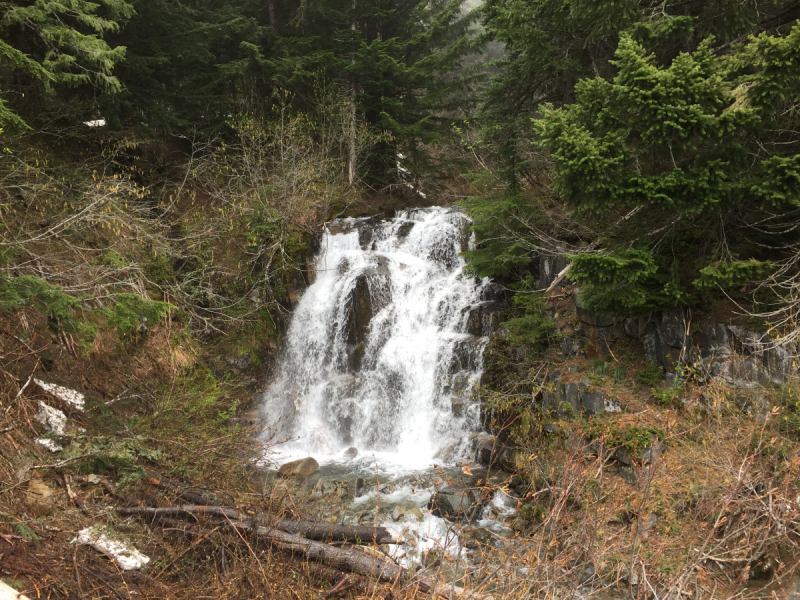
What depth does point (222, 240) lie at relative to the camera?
12867mm

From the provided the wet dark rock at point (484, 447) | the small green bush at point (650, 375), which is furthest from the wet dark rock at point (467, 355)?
the small green bush at point (650, 375)

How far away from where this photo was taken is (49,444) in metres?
4.65

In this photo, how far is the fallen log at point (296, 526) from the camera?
423 cm

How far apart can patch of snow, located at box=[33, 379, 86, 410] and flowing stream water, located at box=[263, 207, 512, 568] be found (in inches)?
143

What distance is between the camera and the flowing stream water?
9781 mm

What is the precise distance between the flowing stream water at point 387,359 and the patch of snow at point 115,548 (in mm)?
4797

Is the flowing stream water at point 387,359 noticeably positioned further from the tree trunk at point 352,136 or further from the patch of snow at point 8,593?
the patch of snow at point 8,593

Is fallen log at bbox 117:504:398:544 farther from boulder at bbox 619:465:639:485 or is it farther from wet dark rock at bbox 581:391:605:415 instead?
wet dark rock at bbox 581:391:605:415

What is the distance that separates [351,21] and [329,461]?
15.6 m

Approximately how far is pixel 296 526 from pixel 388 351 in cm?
710

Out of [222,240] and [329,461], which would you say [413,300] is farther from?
[222,240]

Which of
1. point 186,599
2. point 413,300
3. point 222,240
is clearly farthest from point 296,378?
point 186,599

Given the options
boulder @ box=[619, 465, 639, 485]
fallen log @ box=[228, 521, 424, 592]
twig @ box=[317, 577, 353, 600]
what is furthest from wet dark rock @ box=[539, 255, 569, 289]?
twig @ box=[317, 577, 353, 600]

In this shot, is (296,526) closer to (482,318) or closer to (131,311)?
(131,311)
